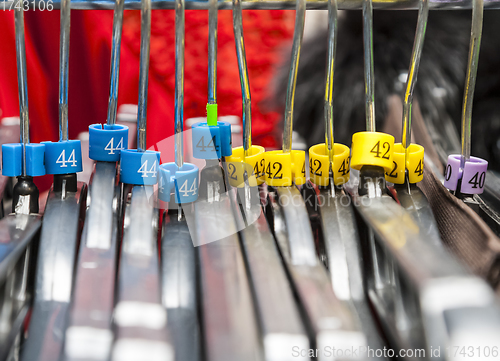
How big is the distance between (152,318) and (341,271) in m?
0.20

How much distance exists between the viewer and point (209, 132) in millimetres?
448

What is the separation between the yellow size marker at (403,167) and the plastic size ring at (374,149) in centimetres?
3

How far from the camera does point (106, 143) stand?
456 millimetres

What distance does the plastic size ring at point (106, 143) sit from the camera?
0.46 meters

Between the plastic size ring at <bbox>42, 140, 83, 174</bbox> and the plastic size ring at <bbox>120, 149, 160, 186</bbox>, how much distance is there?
5 cm

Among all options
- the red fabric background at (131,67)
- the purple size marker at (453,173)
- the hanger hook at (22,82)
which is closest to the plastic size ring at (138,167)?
the hanger hook at (22,82)

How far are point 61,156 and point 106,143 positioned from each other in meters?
0.05

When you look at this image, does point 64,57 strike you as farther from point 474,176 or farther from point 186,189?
point 474,176

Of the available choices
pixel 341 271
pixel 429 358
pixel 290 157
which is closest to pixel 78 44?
pixel 290 157

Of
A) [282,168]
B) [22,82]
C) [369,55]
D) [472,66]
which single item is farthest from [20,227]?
[472,66]

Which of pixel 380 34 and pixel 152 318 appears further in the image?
pixel 380 34

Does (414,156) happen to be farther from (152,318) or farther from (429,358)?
(152,318)

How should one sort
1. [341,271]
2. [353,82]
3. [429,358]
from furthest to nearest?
[353,82], [341,271], [429,358]

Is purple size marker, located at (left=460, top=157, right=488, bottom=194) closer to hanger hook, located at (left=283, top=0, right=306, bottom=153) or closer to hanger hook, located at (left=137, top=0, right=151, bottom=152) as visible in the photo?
hanger hook, located at (left=283, top=0, right=306, bottom=153)
